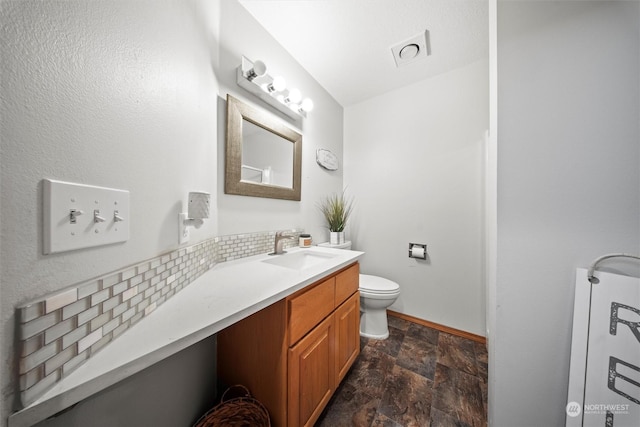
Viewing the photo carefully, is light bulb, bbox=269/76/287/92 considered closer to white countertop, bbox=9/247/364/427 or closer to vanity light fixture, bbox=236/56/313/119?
vanity light fixture, bbox=236/56/313/119

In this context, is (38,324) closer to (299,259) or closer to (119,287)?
(119,287)

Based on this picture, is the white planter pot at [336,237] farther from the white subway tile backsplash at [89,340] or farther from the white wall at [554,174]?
the white subway tile backsplash at [89,340]

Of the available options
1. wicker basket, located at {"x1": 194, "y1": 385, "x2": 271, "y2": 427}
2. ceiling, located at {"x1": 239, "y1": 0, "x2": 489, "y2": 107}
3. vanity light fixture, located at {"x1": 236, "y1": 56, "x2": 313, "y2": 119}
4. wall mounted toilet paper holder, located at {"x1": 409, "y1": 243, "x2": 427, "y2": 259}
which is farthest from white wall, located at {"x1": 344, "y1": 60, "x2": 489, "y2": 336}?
wicker basket, located at {"x1": 194, "y1": 385, "x2": 271, "y2": 427}

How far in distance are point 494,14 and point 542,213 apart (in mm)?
859

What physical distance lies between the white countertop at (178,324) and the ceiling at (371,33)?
1.58 m

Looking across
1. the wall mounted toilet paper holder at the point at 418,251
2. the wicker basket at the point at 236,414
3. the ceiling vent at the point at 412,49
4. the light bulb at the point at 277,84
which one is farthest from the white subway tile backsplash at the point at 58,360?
the ceiling vent at the point at 412,49

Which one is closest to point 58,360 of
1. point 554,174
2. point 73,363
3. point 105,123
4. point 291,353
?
point 73,363

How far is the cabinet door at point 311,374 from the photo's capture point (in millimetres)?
806

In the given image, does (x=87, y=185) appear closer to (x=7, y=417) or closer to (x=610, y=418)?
(x=7, y=417)

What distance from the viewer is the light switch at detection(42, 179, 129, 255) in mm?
356

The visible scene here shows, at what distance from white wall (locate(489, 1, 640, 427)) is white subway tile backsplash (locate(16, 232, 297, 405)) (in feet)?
4.23

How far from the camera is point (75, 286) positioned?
1.31 ft

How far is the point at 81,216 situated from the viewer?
0.40 m

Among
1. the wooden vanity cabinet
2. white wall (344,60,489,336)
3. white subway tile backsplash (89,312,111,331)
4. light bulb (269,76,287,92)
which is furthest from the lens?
white wall (344,60,489,336)
